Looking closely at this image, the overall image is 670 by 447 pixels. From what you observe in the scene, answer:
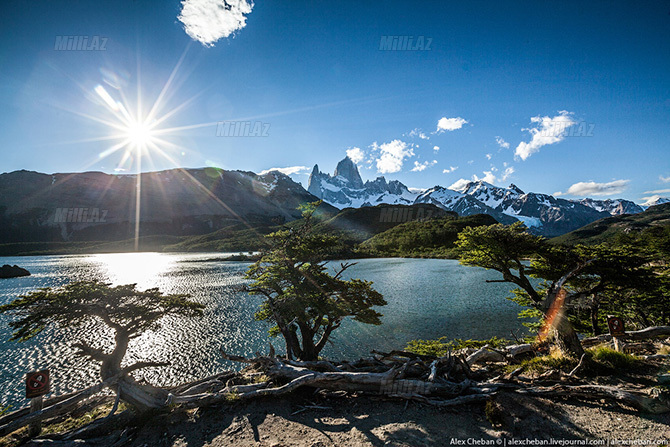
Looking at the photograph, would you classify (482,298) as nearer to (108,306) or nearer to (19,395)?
(108,306)

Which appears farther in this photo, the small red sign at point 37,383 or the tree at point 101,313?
the tree at point 101,313

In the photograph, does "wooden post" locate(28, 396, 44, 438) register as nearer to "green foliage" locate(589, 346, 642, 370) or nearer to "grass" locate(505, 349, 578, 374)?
"grass" locate(505, 349, 578, 374)

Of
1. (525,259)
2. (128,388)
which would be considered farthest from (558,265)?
(128,388)

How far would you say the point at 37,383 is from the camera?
9039mm

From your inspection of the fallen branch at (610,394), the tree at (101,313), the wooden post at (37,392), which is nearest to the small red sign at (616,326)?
the fallen branch at (610,394)

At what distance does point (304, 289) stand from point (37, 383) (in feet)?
33.4

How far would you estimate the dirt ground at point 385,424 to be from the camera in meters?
7.21

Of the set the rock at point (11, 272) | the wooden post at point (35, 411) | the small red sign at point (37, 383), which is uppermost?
the small red sign at point (37, 383)

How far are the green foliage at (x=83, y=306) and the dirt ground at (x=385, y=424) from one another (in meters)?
4.11

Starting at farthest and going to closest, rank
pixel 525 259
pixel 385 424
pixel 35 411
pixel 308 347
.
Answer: pixel 308 347 < pixel 525 259 < pixel 35 411 < pixel 385 424

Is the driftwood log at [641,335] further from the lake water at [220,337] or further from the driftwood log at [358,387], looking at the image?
the lake water at [220,337]

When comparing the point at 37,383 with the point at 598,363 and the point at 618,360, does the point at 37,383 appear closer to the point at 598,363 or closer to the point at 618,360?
the point at 598,363

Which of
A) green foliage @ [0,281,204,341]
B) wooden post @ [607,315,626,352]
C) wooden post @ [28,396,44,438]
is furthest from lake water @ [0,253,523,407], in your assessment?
wooden post @ [607,315,626,352]

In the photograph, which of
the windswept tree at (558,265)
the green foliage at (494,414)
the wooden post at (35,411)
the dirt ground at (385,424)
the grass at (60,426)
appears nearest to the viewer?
the dirt ground at (385,424)
